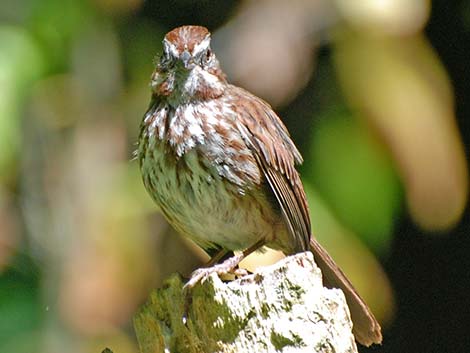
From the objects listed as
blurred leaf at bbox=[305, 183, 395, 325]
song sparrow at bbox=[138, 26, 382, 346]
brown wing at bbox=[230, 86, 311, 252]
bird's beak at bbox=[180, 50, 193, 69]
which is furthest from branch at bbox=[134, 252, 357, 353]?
blurred leaf at bbox=[305, 183, 395, 325]

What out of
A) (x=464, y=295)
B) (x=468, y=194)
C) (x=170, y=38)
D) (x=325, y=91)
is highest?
(x=170, y=38)

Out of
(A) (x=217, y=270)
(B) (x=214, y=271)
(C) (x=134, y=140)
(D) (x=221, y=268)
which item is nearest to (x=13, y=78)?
(C) (x=134, y=140)

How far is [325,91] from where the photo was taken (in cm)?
585

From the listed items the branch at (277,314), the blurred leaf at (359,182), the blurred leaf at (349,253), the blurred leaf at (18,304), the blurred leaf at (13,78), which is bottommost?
the blurred leaf at (18,304)

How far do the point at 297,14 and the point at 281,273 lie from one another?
9.66ft

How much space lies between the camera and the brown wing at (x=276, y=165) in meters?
4.25

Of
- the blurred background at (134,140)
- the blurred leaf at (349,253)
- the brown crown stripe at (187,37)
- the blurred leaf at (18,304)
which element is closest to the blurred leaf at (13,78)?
the blurred background at (134,140)

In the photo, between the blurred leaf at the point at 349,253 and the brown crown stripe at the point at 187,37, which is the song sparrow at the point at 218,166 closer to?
the brown crown stripe at the point at 187,37

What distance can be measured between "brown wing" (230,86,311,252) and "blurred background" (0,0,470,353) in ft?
2.90

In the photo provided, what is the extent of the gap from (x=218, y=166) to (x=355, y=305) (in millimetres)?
633

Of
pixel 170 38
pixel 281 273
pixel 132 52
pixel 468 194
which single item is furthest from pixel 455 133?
pixel 281 273

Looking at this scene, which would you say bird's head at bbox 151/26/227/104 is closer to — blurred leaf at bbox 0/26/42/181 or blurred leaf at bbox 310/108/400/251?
blurred leaf at bbox 0/26/42/181

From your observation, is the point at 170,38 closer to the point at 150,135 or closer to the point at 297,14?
the point at 150,135

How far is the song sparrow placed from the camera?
→ 13.6 feet
